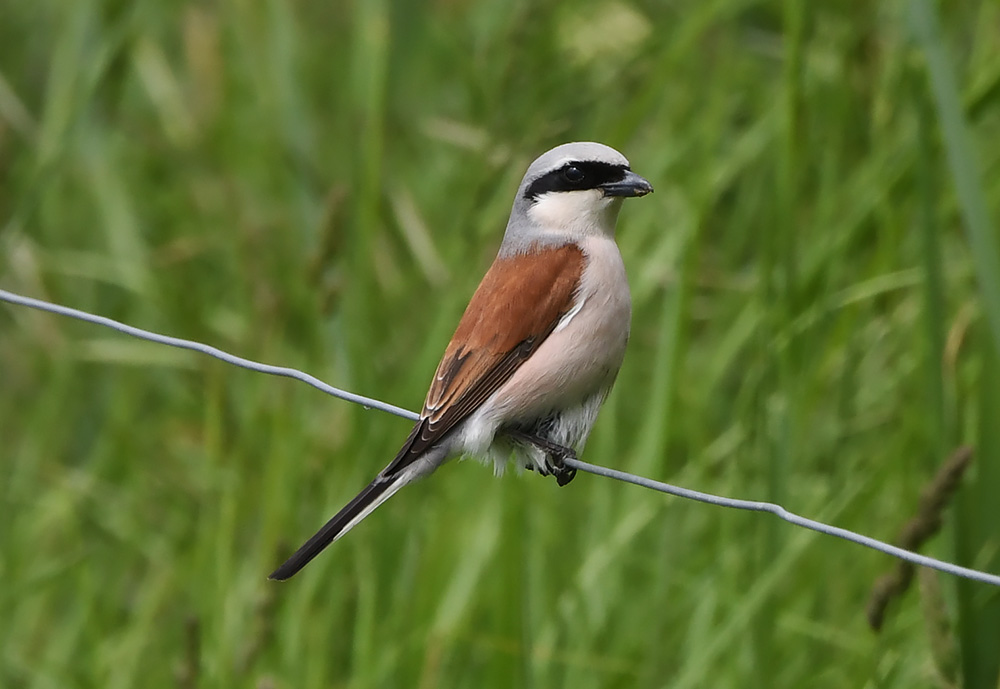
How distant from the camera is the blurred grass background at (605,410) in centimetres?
253

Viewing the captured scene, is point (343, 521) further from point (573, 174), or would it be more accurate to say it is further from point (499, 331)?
point (573, 174)

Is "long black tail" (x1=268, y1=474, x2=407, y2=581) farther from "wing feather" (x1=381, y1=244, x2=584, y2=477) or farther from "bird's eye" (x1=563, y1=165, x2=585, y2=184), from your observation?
"bird's eye" (x1=563, y1=165, x2=585, y2=184)

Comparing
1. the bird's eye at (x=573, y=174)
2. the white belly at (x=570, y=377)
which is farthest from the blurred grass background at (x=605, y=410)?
the white belly at (x=570, y=377)

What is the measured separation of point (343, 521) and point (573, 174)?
0.84 m

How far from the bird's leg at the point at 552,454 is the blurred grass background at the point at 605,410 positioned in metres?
0.17

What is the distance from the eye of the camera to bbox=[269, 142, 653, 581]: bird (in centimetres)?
233

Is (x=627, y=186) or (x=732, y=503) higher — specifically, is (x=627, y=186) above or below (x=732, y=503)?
above

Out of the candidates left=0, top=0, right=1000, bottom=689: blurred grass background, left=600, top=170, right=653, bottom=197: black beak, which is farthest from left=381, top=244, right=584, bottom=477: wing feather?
left=0, top=0, right=1000, bottom=689: blurred grass background

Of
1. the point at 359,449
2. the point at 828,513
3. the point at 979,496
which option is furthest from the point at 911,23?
the point at 359,449

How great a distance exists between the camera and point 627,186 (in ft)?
8.15

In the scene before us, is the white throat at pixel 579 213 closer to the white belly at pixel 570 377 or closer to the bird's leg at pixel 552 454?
the white belly at pixel 570 377

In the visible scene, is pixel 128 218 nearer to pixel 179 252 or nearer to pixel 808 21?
pixel 179 252

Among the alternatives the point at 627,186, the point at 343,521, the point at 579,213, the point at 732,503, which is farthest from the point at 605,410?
the point at 732,503

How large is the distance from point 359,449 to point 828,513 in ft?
3.10
